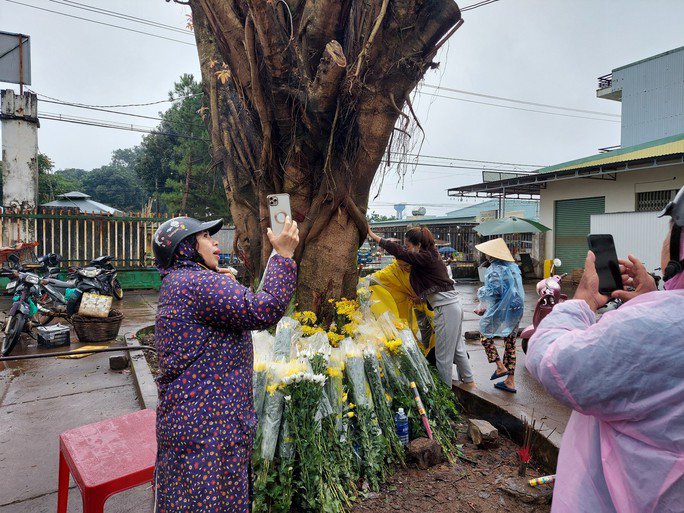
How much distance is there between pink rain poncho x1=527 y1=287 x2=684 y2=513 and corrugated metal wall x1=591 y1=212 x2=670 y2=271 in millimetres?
11622

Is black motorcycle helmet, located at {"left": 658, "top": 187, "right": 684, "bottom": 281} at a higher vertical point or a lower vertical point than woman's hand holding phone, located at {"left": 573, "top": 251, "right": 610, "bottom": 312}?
higher

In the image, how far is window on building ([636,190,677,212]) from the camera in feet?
41.0

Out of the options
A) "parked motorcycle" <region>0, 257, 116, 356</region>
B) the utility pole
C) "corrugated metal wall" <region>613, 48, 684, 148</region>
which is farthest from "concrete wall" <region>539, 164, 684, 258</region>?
"parked motorcycle" <region>0, 257, 116, 356</region>

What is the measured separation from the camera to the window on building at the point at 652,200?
12500 millimetres

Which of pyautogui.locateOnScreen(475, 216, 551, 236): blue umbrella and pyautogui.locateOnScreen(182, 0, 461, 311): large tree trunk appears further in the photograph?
pyautogui.locateOnScreen(475, 216, 551, 236): blue umbrella

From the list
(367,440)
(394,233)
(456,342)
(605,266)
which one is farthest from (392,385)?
(394,233)

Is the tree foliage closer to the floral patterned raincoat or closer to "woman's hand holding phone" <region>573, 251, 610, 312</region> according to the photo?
the floral patterned raincoat

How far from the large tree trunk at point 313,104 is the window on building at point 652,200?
1280 centimetres

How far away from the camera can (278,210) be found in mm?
2199

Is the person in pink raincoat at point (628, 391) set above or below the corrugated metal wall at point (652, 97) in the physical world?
below

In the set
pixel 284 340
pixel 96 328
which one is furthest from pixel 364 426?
pixel 96 328

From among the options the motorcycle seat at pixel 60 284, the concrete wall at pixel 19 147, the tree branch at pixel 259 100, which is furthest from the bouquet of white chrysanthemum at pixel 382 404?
the concrete wall at pixel 19 147

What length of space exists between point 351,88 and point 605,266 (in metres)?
1.97

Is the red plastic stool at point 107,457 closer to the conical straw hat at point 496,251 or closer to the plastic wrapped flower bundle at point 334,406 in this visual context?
the plastic wrapped flower bundle at point 334,406
